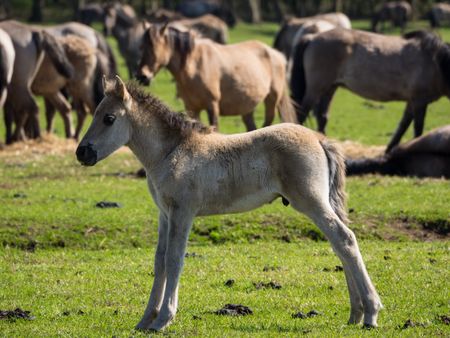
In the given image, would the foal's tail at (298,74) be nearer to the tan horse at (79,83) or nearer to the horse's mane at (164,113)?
the tan horse at (79,83)

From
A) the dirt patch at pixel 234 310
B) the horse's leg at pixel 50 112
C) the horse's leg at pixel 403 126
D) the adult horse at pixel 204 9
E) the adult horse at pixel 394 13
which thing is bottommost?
the adult horse at pixel 204 9

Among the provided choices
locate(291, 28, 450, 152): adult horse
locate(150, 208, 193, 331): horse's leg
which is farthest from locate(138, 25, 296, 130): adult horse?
locate(150, 208, 193, 331): horse's leg

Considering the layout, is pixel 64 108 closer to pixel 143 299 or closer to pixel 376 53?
pixel 376 53

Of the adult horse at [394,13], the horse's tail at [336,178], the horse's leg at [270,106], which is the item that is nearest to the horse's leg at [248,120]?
the horse's leg at [270,106]

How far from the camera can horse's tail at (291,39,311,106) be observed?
60.6 ft

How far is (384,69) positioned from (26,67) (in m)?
7.04

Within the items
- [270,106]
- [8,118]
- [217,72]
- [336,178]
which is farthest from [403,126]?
[336,178]

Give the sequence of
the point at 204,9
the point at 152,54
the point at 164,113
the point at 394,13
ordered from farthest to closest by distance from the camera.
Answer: the point at 204,9 → the point at 394,13 → the point at 152,54 → the point at 164,113

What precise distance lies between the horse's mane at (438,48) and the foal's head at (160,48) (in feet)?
14.7

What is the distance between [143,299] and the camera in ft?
28.3

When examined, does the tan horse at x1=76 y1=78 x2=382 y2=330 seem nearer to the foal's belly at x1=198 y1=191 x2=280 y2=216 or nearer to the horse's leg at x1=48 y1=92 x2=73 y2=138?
the foal's belly at x1=198 y1=191 x2=280 y2=216

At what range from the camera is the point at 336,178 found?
306 inches

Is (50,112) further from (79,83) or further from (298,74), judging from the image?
(298,74)

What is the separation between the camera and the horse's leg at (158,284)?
7.55m
